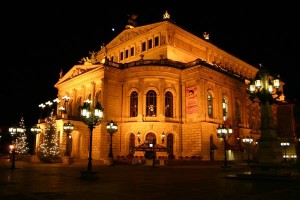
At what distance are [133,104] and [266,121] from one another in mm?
29551

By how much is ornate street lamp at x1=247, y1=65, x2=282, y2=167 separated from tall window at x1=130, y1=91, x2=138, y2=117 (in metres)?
27.9

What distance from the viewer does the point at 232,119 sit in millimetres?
53281

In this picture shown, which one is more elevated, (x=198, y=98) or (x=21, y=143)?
(x=198, y=98)

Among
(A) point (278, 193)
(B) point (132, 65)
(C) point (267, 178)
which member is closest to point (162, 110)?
(B) point (132, 65)

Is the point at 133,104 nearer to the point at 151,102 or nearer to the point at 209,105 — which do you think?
the point at 151,102

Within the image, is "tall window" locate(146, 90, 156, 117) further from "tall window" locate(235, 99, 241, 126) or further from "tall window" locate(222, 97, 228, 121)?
"tall window" locate(235, 99, 241, 126)

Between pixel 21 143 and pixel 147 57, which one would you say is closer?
pixel 147 57

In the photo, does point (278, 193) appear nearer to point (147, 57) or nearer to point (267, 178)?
point (267, 178)

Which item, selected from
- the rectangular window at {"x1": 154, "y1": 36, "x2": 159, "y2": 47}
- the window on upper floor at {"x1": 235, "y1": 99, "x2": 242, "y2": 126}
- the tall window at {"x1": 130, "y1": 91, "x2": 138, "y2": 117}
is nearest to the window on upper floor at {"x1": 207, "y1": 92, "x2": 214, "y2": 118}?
the window on upper floor at {"x1": 235, "y1": 99, "x2": 242, "y2": 126}

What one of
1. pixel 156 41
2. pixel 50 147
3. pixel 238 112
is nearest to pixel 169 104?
pixel 156 41

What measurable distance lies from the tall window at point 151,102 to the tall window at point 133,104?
186 cm

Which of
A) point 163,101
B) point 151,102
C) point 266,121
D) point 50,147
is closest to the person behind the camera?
point 266,121

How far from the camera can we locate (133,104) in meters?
47.4

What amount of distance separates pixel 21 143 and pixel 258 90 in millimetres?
49553
